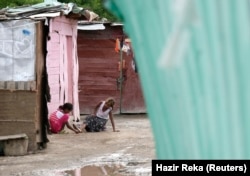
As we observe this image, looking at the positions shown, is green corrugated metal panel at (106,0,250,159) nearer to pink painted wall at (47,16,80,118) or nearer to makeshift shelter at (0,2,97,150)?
makeshift shelter at (0,2,97,150)

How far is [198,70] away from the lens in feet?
5.56

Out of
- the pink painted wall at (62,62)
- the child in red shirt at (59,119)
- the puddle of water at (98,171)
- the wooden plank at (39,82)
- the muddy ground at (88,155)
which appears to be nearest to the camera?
the puddle of water at (98,171)

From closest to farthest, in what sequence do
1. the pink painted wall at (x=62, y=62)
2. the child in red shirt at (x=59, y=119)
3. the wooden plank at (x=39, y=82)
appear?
the wooden plank at (x=39, y=82) → the child in red shirt at (x=59, y=119) → the pink painted wall at (x=62, y=62)

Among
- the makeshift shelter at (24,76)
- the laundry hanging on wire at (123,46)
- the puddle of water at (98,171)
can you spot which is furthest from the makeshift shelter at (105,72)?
the puddle of water at (98,171)

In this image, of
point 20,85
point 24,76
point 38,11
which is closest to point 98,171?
point 20,85

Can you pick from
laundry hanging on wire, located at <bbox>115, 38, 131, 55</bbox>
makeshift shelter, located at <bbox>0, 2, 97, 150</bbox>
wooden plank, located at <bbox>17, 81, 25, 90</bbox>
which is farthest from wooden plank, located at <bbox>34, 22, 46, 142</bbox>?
laundry hanging on wire, located at <bbox>115, 38, 131, 55</bbox>

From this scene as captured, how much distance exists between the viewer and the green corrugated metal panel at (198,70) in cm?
167

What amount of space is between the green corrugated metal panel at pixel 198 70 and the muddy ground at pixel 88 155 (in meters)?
5.85

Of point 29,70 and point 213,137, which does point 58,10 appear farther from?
point 213,137

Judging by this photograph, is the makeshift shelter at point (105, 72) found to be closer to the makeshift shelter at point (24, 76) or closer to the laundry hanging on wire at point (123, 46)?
the laundry hanging on wire at point (123, 46)

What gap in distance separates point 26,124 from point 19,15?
6.66 ft

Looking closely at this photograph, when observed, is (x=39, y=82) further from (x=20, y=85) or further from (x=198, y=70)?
(x=198, y=70)

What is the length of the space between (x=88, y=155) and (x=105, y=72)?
7822 mm

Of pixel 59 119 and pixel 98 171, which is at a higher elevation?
pixel 59 119
